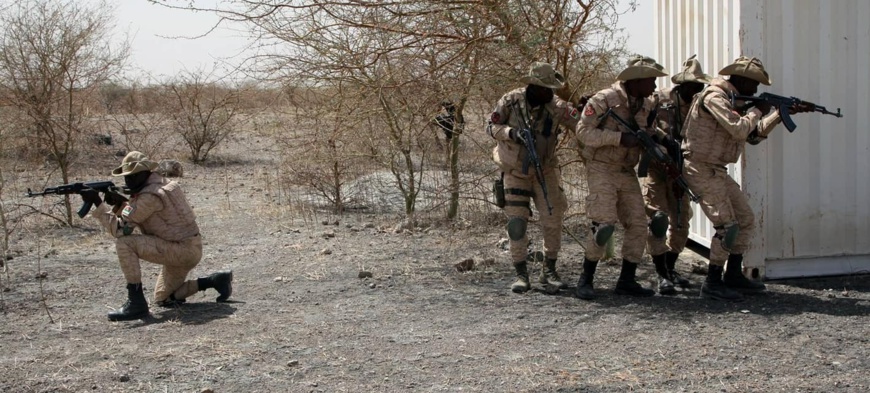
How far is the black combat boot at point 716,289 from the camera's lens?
5777 millimetres

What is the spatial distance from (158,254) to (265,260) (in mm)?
1917

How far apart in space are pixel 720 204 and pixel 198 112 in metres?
12.6

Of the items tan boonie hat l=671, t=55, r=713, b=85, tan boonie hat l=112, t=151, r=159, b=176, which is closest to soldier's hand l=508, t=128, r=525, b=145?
tan boonie hat l=671, t=55, r=713, b=85

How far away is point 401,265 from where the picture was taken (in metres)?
7.40

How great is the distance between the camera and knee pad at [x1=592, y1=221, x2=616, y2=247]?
5840mm

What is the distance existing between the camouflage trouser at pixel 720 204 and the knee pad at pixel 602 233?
0.60 metres

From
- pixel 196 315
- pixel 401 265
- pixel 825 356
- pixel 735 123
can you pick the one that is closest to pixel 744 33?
pixel 735 123

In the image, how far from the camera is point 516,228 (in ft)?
20.5

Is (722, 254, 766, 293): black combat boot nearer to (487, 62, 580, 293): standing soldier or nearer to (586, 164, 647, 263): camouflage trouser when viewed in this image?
(586, 164, 647, 263): camouflage trouser

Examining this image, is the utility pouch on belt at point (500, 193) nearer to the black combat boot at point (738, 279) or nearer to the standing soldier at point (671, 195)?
the standing soldier at point (671, 195)

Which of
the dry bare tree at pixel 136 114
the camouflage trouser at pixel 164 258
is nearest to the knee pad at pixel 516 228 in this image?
the camouflage trouser at pixel 164 258

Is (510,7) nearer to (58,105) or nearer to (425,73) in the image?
(425,73)

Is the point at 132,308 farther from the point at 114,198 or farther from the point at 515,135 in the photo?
the point at 515,135

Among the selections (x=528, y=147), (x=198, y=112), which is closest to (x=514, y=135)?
(x=528, y=147)
